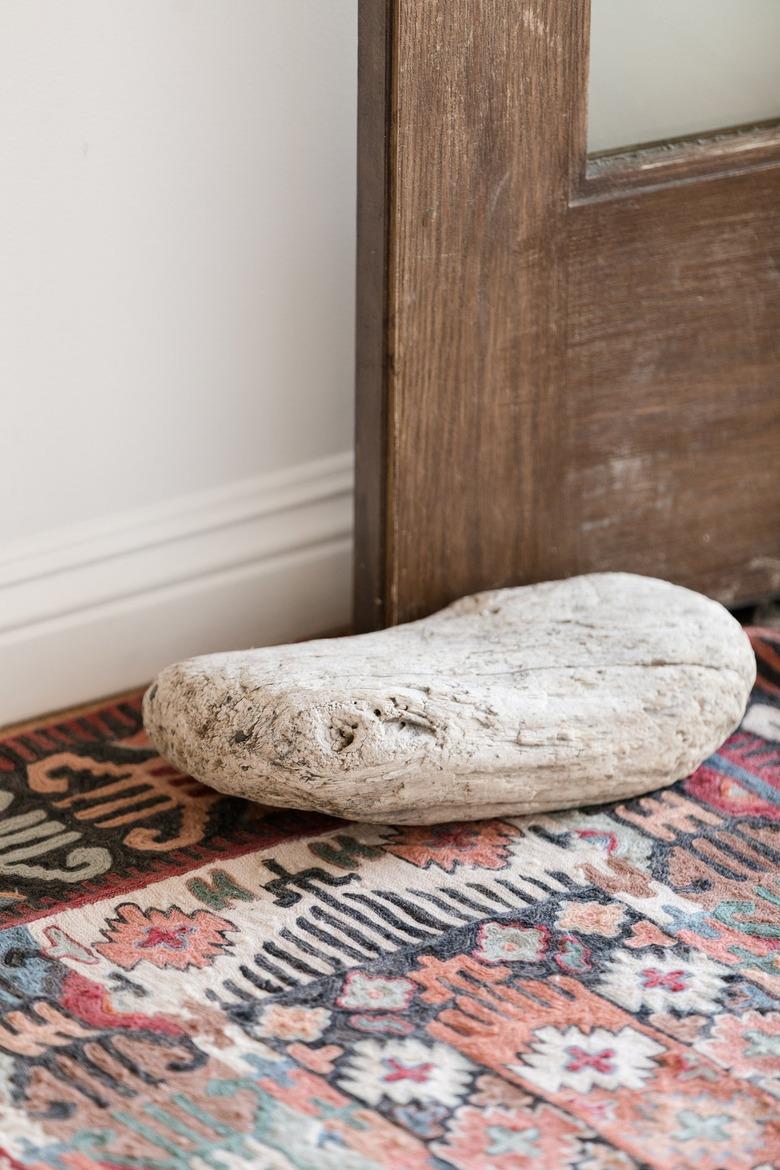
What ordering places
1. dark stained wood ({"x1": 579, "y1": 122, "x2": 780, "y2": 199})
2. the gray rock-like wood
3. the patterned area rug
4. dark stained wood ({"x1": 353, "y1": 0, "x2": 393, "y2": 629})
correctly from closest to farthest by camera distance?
the patterned area rug
the gray rock-like wood
dark stained wood ({"x1": 353, "y1": 0, "x2": 393, "y2": 629})
dark stained wood ({"x1": 579, "y1": 122, "x2": 780, "y2": 199})

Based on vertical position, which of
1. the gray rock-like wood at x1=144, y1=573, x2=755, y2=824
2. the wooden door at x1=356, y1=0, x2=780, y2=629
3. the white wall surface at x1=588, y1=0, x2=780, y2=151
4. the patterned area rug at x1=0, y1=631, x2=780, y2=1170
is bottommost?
the patterned area rug at x1=0, y1=631, x2=780, y2=1170

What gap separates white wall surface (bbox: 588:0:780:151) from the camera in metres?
1.72

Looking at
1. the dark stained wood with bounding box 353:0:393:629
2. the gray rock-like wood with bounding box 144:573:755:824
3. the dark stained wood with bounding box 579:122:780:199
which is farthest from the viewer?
the dark stained wood with bounding box 579:122:780:199

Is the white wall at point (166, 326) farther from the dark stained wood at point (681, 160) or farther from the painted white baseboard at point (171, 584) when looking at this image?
the dark stained wood at point (681, 160)

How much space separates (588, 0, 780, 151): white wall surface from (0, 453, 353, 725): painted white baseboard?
0.55 meters

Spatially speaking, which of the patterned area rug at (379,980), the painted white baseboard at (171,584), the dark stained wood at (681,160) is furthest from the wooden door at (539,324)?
the patterned area rug at (379,980)

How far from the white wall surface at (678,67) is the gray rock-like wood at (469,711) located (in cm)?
57

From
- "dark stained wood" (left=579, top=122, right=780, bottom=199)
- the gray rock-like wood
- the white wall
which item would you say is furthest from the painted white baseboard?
"dark stained wood" (left=579, top=122, right=780, bottom=199)

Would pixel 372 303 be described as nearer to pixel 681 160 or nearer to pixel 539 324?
Answer: pixel 539 324

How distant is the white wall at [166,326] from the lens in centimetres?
161

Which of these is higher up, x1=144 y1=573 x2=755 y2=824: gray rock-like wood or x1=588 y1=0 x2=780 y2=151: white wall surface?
x1=588 y1=0 x2=780 y2=151: white wall surface

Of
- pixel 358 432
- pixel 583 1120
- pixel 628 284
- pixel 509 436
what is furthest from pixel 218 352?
pixel 583 1120

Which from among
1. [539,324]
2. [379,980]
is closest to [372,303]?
[539,324]

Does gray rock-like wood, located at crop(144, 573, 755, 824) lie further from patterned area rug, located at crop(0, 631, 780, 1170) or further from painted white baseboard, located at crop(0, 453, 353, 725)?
painted white baseboard, located at crop(0, 453, 353, 725)
